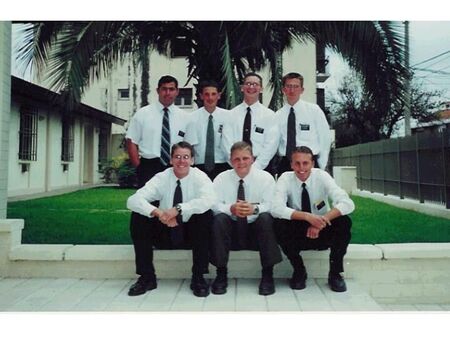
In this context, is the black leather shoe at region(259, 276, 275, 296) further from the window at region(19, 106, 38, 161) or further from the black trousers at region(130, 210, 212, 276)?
the window at region(19, 106, 38, 161)

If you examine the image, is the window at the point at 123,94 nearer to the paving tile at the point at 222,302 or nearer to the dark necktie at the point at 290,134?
the dark necktie at the point at 290,134

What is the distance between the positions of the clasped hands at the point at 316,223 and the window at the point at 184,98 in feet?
5.70

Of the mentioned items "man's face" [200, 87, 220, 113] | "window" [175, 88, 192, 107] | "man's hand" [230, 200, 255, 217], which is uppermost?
"window" [175, 88, 192, 107]

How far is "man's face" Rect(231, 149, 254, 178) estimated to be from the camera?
3.07m

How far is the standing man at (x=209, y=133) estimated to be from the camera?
11.6 feet

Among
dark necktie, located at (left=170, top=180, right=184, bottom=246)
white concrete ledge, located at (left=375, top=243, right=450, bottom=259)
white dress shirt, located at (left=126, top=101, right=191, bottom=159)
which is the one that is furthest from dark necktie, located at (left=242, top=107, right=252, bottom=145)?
white concrete ledge, located at (left=375, top=243, right=450, bottom=259)

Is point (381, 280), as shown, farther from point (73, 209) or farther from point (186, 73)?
point (73, 209)

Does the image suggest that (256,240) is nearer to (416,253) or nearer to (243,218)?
(243,218)

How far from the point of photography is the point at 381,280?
3246mm

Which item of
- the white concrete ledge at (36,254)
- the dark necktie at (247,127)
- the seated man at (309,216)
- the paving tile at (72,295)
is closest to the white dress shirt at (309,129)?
the dark necktie at (247,127)

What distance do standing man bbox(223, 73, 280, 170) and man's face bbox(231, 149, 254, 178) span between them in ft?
1.13

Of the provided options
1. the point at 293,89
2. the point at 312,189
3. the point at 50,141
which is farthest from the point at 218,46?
the point at 50,141

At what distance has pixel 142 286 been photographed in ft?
9.81
